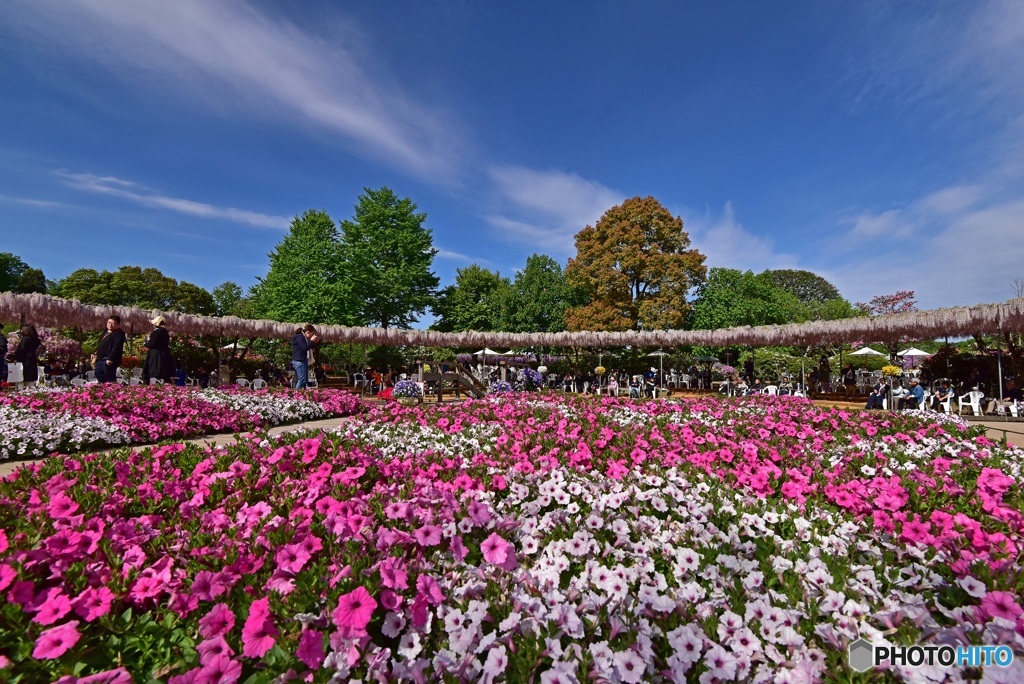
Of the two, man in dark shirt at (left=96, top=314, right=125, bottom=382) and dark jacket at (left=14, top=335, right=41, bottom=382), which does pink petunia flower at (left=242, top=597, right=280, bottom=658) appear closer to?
man in dark shirt at (left=96, top=314, right=125, bottom=382)

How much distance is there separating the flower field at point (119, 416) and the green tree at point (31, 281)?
7206 centimetres

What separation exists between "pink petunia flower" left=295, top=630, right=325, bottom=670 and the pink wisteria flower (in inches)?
3.3

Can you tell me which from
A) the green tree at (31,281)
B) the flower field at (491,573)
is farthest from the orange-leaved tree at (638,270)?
the green tree at (31,281)

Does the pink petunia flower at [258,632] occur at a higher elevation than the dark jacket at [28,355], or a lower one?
lower

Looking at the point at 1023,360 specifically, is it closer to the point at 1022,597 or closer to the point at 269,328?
the point at 1022,597

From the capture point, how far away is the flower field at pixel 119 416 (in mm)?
6543

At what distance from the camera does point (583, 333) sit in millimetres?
29312

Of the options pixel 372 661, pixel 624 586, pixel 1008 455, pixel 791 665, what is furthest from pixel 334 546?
pixel 1008 455

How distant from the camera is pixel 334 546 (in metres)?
1.97

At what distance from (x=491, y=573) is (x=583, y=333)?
27.8 m

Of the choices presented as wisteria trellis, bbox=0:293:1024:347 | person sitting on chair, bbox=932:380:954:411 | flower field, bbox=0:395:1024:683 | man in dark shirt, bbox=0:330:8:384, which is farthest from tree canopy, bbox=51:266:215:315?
person sitting on chair, bbox=932:380:954:411

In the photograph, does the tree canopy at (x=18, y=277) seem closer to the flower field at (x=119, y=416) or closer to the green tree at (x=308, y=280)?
the green tree at (x=308, y=280)

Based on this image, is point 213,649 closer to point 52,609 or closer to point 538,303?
point 52,609

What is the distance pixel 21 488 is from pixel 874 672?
177 inches
